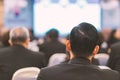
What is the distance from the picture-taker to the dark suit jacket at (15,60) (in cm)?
410

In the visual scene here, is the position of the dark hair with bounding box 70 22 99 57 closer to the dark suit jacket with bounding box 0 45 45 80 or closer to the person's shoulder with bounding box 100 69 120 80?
the person's shoulder with bounding box 100 69 120 80

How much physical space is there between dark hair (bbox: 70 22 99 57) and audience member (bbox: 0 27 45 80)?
1.82 meters

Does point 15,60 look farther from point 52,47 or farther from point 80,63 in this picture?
point 52,47

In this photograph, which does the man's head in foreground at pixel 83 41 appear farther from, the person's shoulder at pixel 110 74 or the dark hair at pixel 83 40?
A: the person's shoulder at pixel 110 74

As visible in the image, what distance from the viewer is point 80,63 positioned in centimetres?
241

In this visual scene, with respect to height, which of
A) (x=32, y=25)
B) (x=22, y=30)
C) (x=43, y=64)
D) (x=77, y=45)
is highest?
(x=77, y=45)

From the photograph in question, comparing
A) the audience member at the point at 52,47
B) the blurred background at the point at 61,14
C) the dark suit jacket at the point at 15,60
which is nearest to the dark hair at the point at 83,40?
the dark suit jacket at the point at 15,60

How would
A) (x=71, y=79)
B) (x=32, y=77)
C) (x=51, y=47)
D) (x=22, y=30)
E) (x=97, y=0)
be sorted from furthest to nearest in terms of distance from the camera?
(x=97, y=0)
(x=51, y=47)
(x=22, y=30)
(x=32, y=77)
(x=71, y=79)

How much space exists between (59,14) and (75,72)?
7600 millimetres

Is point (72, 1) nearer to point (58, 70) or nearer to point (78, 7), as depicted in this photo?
point (78, 7)

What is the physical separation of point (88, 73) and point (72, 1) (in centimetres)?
763

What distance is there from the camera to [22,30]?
445cm

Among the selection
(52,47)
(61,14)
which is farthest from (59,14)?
(52,47)

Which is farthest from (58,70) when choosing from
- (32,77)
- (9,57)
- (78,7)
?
(78,7)
